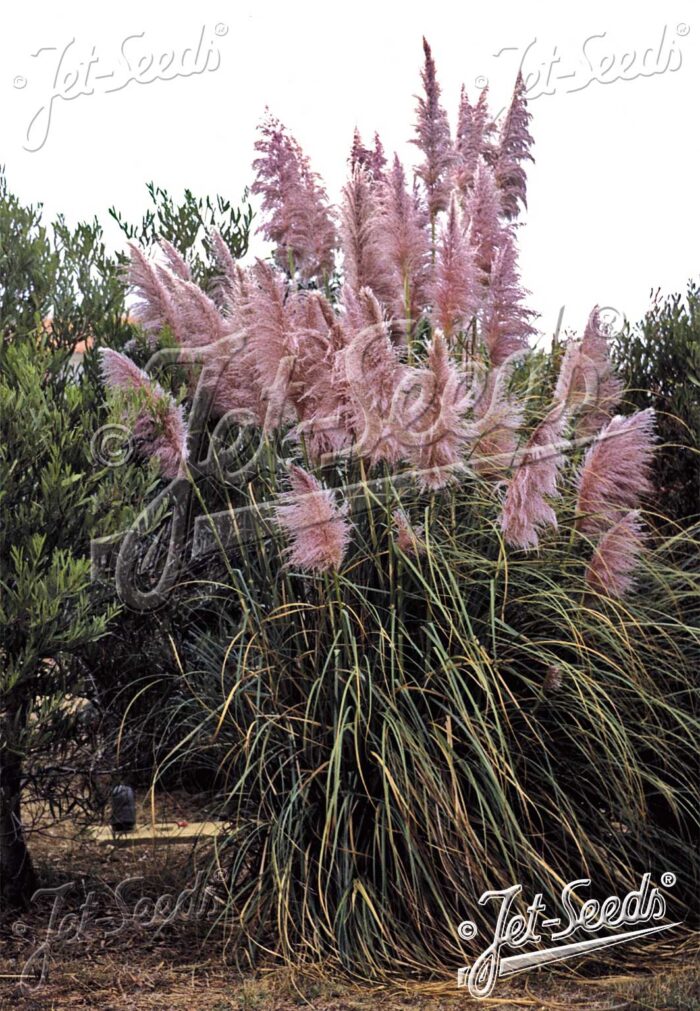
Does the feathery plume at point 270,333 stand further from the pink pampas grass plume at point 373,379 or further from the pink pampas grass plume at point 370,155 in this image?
the pink pampas grass plume at point 370,155

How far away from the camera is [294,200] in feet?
18.1

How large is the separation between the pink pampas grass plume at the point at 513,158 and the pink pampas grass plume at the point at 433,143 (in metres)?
0.30

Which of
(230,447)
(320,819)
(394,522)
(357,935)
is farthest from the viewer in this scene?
(230,447)

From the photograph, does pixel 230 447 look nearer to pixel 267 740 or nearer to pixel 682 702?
pixel 267 740

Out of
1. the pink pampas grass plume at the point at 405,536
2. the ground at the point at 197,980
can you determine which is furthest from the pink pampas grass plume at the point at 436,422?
the ground at the point at 197,980

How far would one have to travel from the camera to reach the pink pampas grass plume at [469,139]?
5883 millimetres

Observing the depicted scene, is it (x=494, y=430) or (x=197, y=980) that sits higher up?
(x=494, y=430)

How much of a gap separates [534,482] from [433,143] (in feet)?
8.75

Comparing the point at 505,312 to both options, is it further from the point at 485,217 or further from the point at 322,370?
the point at 322,370

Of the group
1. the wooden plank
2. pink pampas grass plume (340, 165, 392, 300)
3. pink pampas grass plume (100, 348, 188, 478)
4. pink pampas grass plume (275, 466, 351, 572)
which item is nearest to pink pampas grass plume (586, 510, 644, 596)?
pink pampas grass plume (275, 466, 351, 572)

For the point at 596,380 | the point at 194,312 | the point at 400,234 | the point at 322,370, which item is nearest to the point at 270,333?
the point at 322,370

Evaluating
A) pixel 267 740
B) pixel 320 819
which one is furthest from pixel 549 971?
pixel 267 740

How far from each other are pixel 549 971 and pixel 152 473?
2.36 m

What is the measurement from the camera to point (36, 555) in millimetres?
4043
